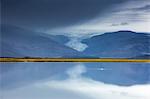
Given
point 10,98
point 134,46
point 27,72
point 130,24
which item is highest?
point 130,24

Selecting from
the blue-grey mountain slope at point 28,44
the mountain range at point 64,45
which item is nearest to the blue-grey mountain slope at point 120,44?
the mountain range at point 64,45

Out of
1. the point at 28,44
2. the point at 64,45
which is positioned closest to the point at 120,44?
the point at 64,45

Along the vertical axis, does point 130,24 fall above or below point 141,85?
above

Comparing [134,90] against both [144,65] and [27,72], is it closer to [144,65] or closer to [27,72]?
[144,65]

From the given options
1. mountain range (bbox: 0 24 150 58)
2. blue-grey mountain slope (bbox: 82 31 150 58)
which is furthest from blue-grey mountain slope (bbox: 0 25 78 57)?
blue-grey mountain slope (bbox: 82 31 150 58)

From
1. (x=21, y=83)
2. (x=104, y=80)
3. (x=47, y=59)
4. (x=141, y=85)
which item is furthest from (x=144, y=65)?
(x=21, y=83)

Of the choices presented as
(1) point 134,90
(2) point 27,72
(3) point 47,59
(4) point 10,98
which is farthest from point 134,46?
(4) point 10,98

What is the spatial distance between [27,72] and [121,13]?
0.83m

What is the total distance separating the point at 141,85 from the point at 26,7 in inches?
40.9

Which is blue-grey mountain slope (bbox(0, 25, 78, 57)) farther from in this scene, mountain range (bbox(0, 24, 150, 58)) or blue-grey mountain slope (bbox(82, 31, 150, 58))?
blue-grey mountain slope (bbox(82, 31, 150, 58))

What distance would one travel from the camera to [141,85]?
2.44 meters

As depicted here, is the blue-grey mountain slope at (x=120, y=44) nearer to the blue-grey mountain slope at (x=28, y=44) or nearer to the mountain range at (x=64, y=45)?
the mountain range at (x=64, y=45)

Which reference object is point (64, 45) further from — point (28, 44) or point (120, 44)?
point (120, 44)

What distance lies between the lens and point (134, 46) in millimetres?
2479
